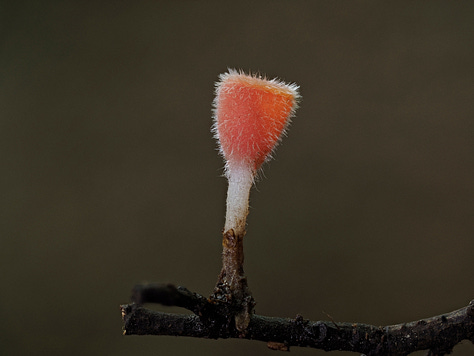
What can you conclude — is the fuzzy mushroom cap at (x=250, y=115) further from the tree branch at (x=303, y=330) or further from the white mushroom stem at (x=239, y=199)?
the tree branch at (x=303, y=330)

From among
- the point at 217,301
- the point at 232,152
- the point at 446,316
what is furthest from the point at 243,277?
the point at 446,316

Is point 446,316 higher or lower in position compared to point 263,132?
lower

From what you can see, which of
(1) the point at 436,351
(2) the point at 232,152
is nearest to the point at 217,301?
(2) the point at 232,152

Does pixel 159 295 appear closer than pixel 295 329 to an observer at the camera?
Yes

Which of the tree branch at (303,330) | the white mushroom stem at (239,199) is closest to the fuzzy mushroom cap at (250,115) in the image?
the white mushroom stem at (239,199)

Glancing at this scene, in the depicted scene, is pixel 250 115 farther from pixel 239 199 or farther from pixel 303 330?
pixel 303 330

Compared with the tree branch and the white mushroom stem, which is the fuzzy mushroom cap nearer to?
the white mushroom stem

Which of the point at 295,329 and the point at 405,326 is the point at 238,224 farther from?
the point at 405,326

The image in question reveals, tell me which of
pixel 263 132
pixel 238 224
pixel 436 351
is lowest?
pixel 436 351
